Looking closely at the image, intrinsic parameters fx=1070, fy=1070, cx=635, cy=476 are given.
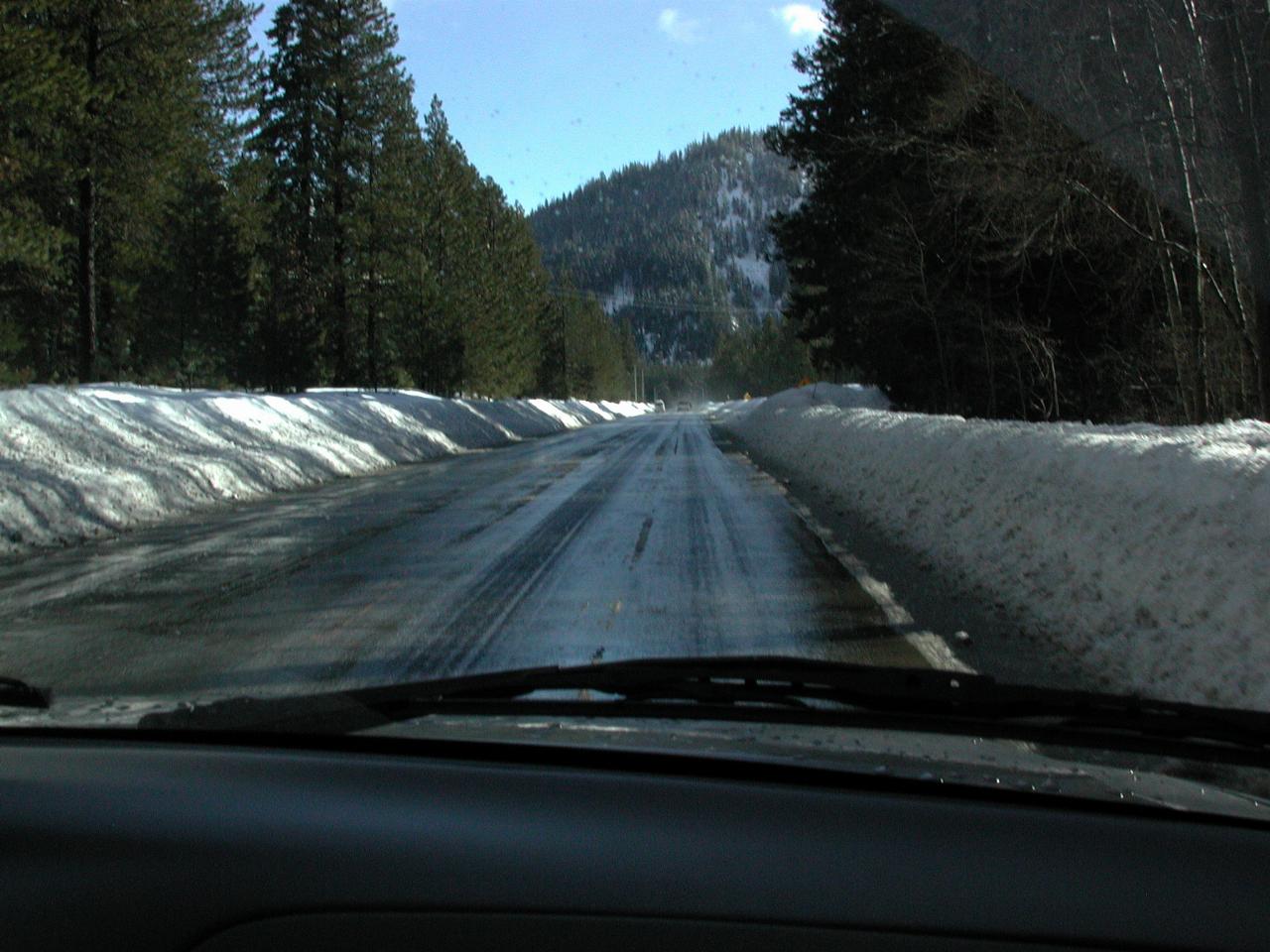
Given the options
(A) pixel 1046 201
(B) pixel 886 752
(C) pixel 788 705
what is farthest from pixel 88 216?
(B) pixel 886 752

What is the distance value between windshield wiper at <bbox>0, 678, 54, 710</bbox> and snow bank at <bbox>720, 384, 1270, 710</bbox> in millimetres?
5054

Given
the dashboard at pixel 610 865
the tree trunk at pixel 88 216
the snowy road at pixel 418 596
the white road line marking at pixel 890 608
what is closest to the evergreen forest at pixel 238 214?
the tree trunk at pixel 88 216

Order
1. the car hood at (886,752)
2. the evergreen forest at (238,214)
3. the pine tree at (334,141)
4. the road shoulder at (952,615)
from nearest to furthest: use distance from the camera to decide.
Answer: the car hood at (886,752) < the road shoulder at (952,615) < the evergreen forest at (238,214) < the pine tree at (334,141)

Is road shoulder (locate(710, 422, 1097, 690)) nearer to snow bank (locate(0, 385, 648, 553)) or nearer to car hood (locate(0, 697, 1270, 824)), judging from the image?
car hood (locate(0, 697, 1270, 824))

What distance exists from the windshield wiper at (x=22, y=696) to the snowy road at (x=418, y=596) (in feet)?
8.77

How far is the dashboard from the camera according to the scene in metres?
1.62

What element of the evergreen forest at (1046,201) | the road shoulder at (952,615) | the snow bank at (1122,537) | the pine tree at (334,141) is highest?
the pine tree at (334,141)

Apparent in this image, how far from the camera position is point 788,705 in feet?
9.60

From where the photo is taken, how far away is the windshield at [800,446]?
248 inches

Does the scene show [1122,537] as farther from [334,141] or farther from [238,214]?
[238,214]

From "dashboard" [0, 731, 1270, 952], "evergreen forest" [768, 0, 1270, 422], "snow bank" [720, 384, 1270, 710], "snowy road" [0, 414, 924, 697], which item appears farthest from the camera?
"evergreen forest" [768, 0, 1270, 422]

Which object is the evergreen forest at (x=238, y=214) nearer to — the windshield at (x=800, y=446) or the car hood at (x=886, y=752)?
the windshield at (x=800, y=446)

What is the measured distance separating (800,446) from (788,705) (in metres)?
21.7

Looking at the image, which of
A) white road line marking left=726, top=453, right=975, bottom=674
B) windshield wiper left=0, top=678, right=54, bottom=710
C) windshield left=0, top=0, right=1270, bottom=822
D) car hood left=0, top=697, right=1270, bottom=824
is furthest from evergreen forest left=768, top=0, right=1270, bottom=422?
windshield wiper left=0, top=678, right=54, bottom=710
